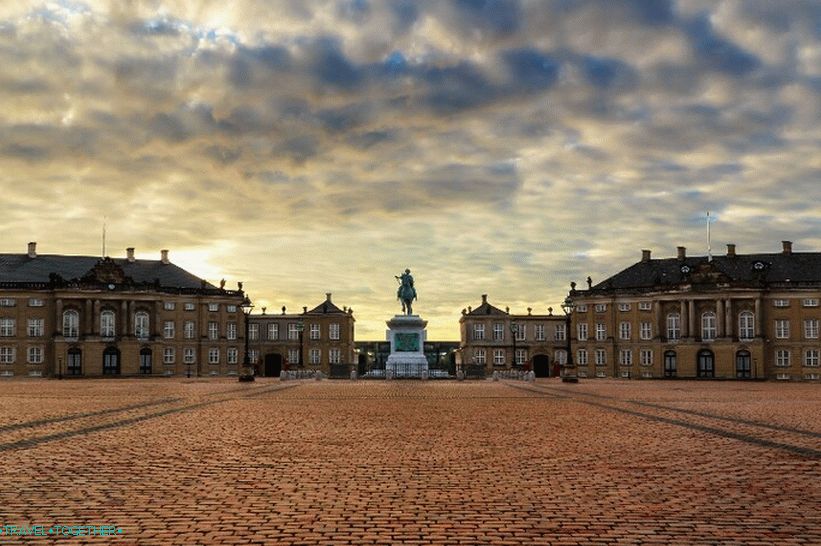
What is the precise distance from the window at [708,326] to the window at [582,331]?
12744mm

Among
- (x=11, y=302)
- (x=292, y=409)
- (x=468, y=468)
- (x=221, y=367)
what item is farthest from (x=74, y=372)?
(x=468, y=468)

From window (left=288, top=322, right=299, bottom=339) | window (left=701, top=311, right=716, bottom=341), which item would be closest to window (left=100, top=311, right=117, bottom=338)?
window (left=288, top=322, right=299, bottom=339)

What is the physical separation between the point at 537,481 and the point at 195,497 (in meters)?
4.68

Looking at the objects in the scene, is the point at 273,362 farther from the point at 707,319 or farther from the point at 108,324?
the point at 707,319

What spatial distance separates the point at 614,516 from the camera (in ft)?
33.4

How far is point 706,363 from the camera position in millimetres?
87438

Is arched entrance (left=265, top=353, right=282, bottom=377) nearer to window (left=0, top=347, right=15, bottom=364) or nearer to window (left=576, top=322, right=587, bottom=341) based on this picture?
window (left=0, top=347, right=15, bottom=364)

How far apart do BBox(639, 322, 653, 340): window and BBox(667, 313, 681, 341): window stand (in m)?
1.76

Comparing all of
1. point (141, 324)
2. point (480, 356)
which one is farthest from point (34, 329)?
point (480, 356)

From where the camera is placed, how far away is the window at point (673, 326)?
89.6 meters

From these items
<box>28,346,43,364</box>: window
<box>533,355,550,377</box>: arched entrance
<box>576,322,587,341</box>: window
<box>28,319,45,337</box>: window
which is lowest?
<box>533,355,550,377</box>: arched entrance

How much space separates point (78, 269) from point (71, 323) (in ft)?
23.0

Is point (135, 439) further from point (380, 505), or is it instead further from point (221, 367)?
point (221, 367)

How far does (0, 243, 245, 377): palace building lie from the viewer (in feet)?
292
